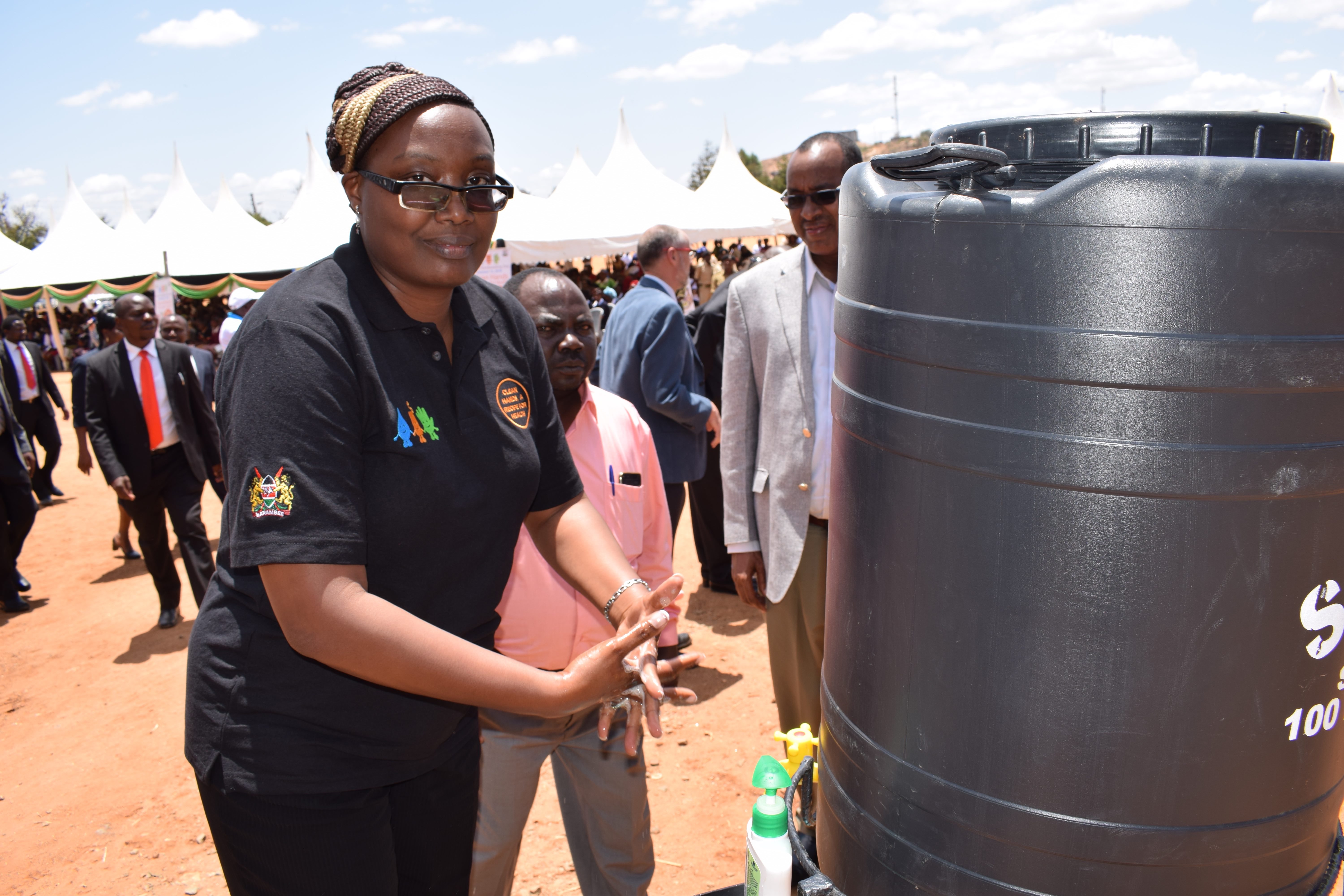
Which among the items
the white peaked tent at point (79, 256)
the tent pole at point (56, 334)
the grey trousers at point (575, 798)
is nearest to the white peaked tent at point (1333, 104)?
the grey trousers at point (575, 798)

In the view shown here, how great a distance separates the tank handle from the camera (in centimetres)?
98

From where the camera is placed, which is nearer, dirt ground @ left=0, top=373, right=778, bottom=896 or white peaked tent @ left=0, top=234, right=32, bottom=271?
dirt ground @ left=0, top=373, right=778, bottom=896

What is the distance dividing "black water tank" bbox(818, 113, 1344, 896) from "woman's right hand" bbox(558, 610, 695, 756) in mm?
513

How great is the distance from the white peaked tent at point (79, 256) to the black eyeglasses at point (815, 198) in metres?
19.2

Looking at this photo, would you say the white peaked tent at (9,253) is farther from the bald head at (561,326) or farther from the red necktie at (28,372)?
the bald head at (561,326)

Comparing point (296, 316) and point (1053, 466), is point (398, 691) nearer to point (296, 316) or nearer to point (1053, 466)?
point (296, 316)

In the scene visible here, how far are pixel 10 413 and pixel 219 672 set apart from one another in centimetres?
645

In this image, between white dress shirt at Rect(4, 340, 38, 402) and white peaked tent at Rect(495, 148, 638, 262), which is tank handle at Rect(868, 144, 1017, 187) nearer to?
white dress shirt at Rect(4, 340, 38, 402)

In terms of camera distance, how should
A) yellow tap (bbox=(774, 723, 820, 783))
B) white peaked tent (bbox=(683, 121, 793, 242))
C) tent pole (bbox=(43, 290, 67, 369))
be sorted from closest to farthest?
yellow tap (bbox=(774, 723, 820, 783))
white peaked tent (bbox=(683, 121, 793, 242))
tent pole (bbox=(43, 290, 67, 369))

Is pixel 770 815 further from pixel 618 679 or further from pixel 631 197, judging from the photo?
pixel 631 197

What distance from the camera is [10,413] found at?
21.6ft

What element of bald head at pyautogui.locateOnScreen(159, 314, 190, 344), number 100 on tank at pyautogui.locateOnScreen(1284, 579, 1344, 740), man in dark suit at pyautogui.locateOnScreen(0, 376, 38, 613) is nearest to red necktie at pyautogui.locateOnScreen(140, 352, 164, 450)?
bald head at pyautogui.locateOnScreen(159, 314, 190, 344)

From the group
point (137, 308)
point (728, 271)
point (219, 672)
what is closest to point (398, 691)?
point (219, 672)

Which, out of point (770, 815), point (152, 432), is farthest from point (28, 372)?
point (770, 815)
